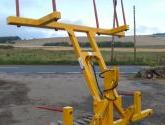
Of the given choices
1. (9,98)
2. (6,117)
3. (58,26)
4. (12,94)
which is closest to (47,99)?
(9,98)

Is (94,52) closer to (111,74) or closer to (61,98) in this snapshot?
(111,74)

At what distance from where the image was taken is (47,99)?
14031mm

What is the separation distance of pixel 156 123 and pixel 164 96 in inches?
204

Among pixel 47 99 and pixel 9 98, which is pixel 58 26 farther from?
pixel 9 98

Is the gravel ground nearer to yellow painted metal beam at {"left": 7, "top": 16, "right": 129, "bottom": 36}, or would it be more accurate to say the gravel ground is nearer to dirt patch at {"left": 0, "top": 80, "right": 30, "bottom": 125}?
dirt patch at {"left": 0, "top": 80, "right": 30, "bottom": 125}

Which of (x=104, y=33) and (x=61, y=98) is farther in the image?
(x=61, y=98)

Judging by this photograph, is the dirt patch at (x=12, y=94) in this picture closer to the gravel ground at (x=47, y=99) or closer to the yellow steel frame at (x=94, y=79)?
the gravel ground at (x=47, y=99)

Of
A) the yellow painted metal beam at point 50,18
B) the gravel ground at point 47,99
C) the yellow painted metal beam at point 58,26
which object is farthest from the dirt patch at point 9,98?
the yellow painted metal beam at point 50,18

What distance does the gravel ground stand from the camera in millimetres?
10430

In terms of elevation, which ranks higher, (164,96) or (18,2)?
(18,2)

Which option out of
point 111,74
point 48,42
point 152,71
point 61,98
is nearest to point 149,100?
point 61,98

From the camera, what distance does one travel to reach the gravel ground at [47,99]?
1043cm

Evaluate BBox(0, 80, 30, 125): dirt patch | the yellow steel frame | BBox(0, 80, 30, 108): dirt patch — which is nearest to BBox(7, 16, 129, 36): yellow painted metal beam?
the yellow steel frame

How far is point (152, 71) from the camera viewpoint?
22953 millimetres
